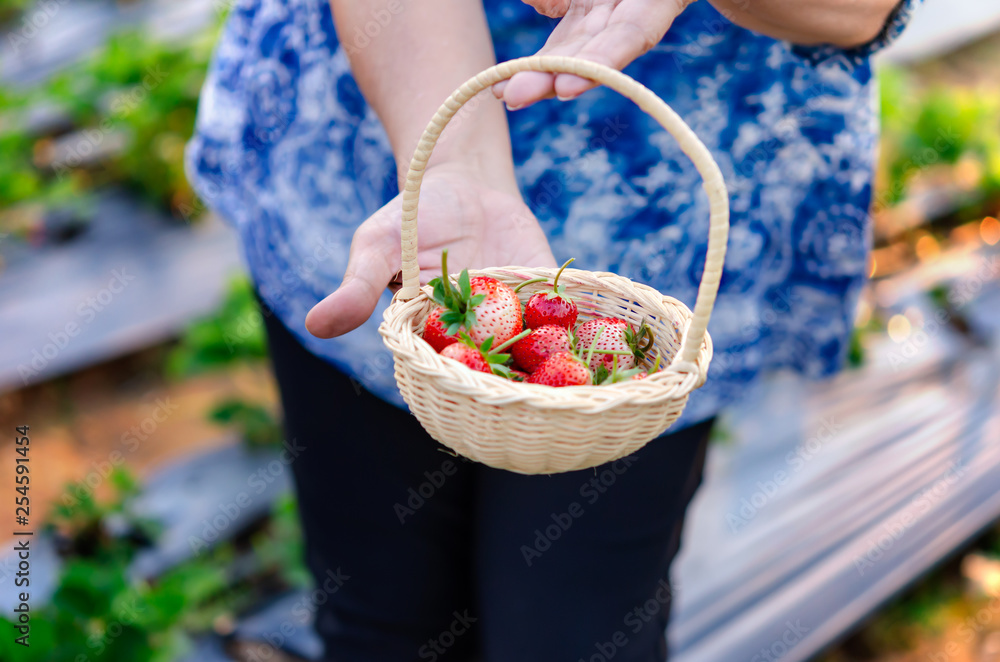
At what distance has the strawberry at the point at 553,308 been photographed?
836 millimetres

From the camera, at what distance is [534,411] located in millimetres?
→ 654

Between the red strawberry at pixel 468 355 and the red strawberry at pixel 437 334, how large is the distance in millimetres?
33

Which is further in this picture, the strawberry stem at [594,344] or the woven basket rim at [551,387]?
the strawberry stem at [594,344]

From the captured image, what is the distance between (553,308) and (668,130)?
0.85ft

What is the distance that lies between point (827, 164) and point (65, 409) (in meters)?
2.37

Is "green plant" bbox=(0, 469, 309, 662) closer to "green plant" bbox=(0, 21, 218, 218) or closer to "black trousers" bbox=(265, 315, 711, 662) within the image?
"black trousers" bbox=(265, 315, 711, 662)

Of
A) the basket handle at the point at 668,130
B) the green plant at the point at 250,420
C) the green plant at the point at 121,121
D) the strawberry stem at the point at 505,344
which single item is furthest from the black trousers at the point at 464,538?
the green plant at the point at 121,121

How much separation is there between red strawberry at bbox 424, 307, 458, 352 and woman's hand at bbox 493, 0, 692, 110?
9.4 inches

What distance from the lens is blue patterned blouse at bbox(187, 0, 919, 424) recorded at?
2.92ft

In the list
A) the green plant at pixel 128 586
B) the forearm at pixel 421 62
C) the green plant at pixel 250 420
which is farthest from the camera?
the green plant at pixel 250 420

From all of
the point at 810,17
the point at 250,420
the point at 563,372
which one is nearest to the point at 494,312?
the point at 563,372

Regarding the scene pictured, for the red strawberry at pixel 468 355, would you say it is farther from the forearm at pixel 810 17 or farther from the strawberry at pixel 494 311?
the forearm at pixel 810 17

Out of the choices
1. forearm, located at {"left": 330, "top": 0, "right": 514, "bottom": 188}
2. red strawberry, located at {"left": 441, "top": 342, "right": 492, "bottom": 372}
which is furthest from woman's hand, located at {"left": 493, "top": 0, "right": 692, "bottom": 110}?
red strawberry, located at {"left": 441, "top": 342, "right": 492, "bottom": 372}

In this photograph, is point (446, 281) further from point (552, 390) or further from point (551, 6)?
point (551, 6)
